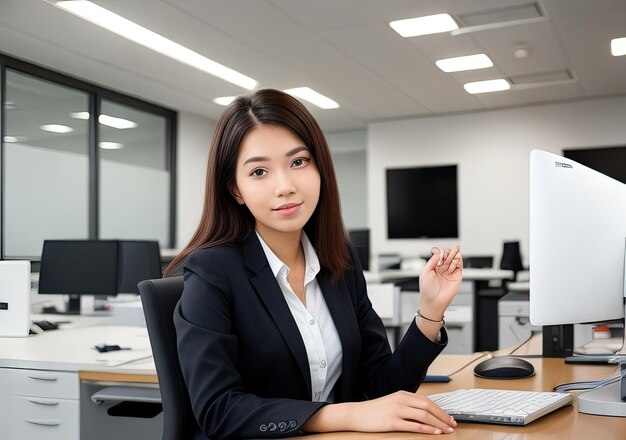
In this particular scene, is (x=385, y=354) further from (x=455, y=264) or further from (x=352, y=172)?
(x=352, y=172)

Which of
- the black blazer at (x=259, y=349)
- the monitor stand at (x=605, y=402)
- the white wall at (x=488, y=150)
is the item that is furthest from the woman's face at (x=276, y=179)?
the white wall at (x=488, y=150)

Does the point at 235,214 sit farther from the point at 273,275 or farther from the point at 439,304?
the point at 439,304

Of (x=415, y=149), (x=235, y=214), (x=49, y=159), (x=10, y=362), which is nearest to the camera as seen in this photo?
(x=235, y=214)

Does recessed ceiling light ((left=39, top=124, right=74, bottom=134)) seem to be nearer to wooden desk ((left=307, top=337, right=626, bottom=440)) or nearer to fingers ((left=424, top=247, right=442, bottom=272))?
wooden desk ((left=307, top=337, right=626, bottom=440))

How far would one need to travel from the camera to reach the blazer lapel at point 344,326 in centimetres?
144

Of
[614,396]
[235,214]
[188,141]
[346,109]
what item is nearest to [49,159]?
[188,141]

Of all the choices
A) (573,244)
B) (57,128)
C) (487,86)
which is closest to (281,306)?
(573,244)

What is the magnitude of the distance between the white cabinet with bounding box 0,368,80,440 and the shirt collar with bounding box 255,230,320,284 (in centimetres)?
151

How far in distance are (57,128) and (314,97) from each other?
2.98 m

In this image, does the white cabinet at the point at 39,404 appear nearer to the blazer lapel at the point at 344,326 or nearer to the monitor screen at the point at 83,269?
the blazer lapel at the point at 344,326

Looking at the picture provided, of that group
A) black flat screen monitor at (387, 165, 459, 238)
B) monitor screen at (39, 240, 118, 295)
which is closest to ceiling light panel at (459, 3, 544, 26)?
monitor screen at (39, 240, 118, 295)

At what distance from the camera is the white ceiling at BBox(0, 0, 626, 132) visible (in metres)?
5.11

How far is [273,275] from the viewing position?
1361 millimetres

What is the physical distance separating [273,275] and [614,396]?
2.34 feet
